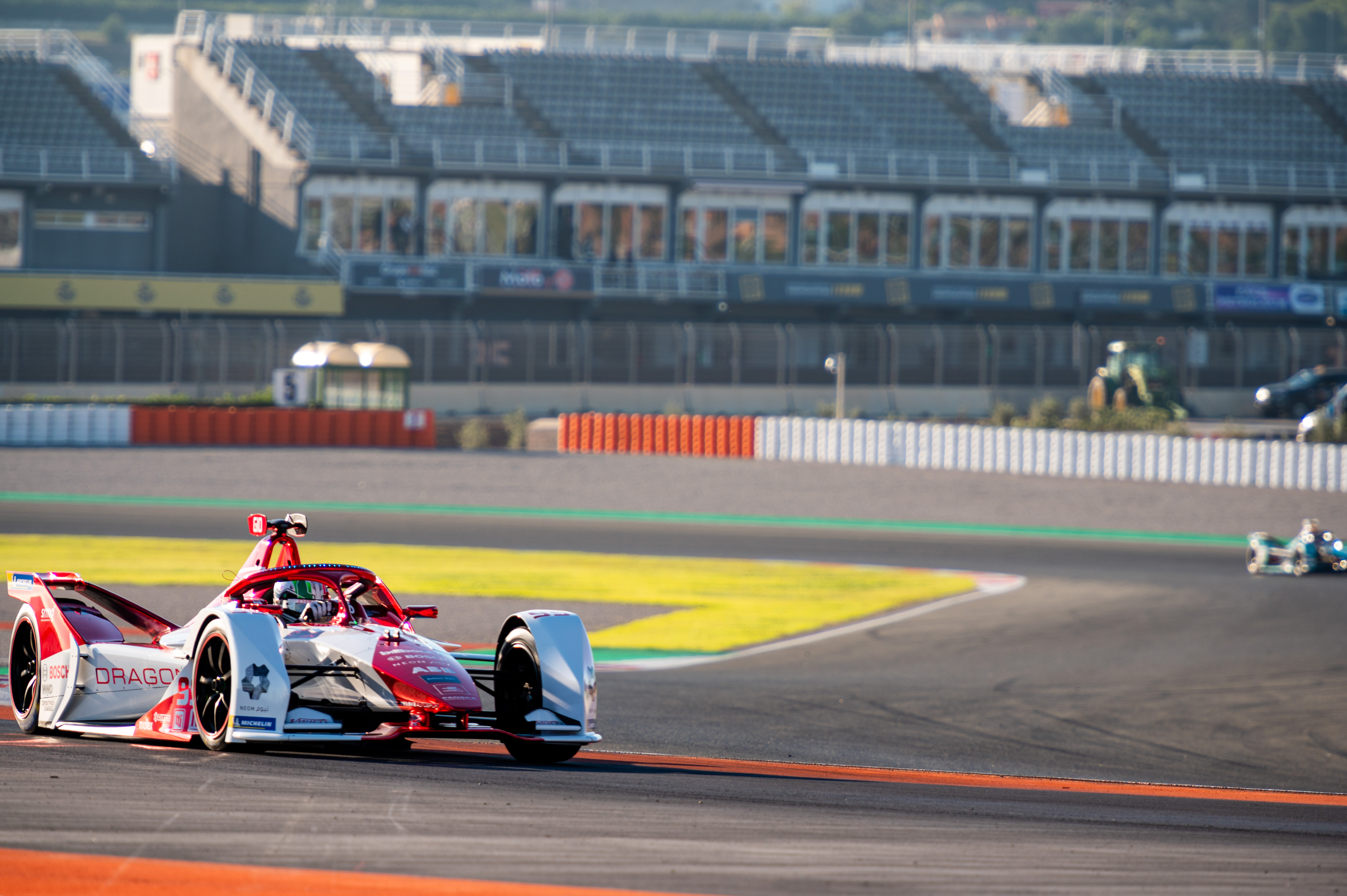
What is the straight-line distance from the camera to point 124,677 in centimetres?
852

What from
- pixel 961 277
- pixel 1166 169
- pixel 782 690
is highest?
pixel 1166 169

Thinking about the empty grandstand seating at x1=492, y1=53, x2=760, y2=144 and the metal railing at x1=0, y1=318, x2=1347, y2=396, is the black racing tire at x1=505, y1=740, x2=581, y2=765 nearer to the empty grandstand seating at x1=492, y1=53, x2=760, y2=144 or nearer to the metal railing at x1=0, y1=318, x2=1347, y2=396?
the metal railing at x1=0, y1=318, x2=1347, y2=396

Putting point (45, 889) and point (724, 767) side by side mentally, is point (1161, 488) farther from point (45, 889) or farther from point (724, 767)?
point (45, 889)

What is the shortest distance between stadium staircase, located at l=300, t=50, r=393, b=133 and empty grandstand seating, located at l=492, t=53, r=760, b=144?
5706 millimetres

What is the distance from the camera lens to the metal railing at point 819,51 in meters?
56.7

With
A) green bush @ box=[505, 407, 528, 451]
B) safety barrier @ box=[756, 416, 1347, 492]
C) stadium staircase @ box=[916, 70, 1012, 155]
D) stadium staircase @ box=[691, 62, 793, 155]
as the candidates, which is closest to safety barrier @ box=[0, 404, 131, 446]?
green bush @ box=[505, 407, 528, 451]

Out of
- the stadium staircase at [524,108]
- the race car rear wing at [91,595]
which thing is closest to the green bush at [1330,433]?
the stadium staircase at [524,108]

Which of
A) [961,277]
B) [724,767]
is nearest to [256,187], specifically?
[961,277]

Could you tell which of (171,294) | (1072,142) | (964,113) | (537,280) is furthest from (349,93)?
(1072,142)

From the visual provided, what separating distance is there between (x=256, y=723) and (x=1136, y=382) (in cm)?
3829

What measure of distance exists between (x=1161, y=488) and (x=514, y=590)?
1539 centimetres

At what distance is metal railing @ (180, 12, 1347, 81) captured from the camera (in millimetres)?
56719

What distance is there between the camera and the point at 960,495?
95.2 ft

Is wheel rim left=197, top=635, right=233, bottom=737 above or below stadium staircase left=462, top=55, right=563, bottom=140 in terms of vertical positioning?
below
